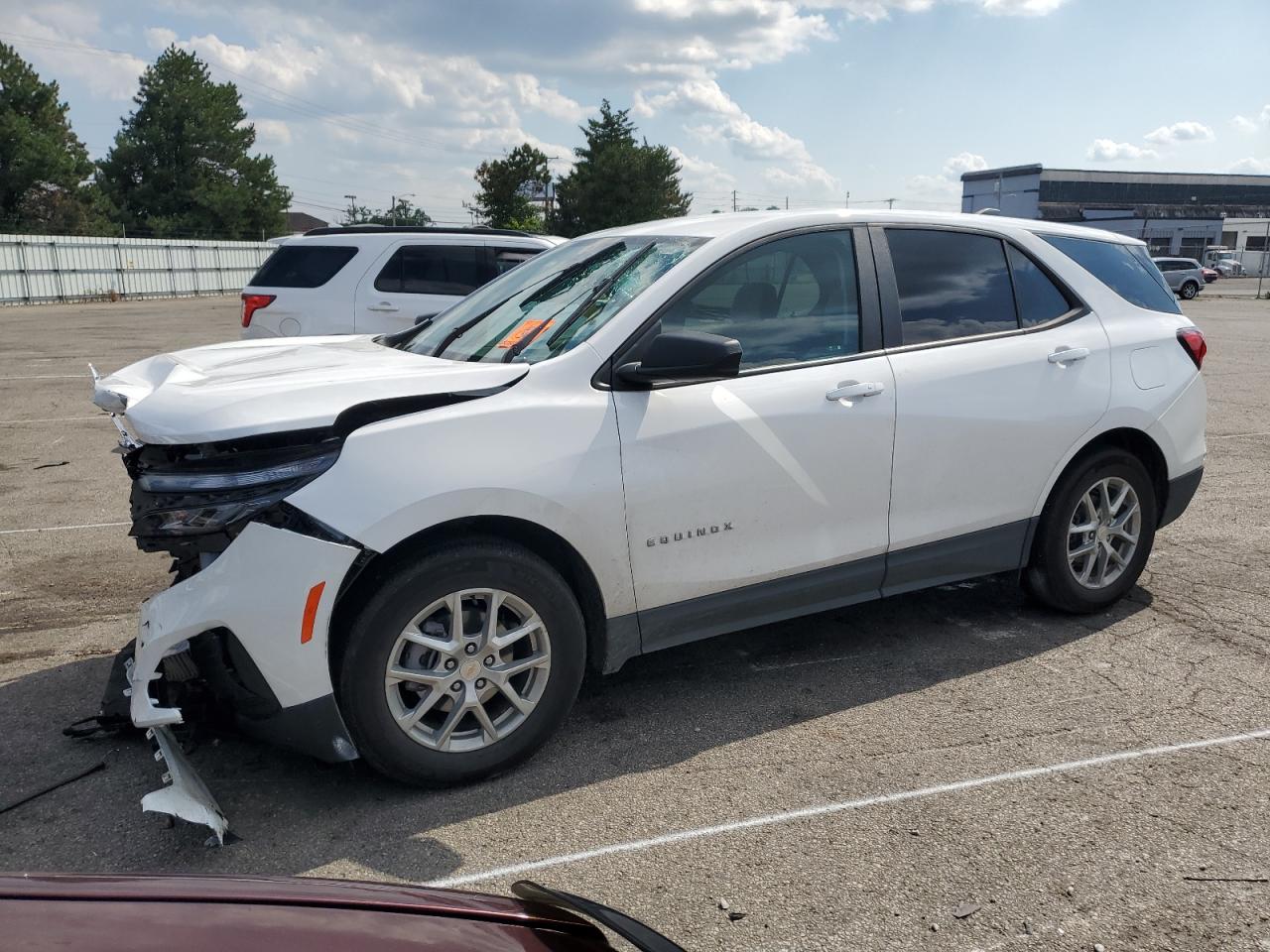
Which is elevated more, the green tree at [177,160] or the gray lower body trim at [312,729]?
the green tree at [177,160]

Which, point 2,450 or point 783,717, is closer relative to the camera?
point 783,717

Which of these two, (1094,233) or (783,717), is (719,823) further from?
(1094,233)

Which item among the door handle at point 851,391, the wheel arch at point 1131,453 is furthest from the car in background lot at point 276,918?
the wheel arch at point 1131,453

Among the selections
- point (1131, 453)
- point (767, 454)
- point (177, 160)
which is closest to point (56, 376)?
point (767, 454)

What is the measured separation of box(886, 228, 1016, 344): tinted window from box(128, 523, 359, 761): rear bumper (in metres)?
2.56

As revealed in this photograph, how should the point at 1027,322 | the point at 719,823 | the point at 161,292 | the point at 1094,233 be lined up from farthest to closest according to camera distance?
the point at 161,292 → the point at 1094,233 → the point at 1027,322 → the point at 719,823

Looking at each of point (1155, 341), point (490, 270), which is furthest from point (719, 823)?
point (490, 270)

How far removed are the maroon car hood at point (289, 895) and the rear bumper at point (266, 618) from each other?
1513mm

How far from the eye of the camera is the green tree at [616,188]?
57.6 metres

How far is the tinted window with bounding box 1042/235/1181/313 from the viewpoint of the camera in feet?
16.5

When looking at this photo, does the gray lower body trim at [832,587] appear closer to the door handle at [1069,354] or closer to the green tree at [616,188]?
the door handle at [1069,354]

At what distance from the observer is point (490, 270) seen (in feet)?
35.8

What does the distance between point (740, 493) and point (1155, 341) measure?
2470 mm

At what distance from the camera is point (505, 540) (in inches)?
138
